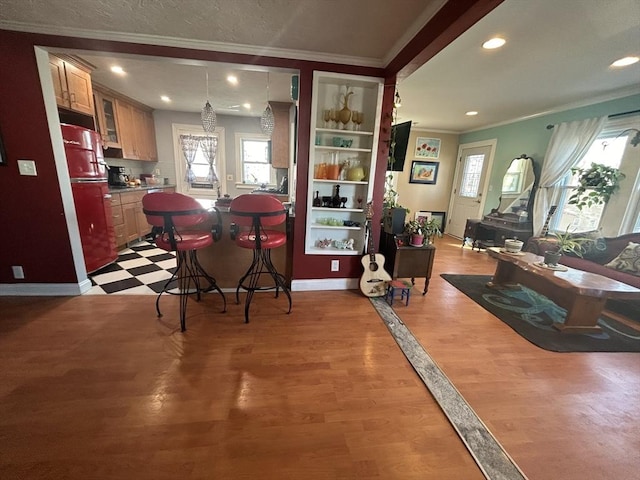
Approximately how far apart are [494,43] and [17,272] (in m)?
4.80

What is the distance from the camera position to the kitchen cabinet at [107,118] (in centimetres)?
368

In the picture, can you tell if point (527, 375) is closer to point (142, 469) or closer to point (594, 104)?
point (142, 469)

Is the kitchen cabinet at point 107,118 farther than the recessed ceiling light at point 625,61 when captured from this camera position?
Yes

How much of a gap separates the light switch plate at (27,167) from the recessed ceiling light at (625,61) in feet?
17.9

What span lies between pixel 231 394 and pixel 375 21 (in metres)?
2.62

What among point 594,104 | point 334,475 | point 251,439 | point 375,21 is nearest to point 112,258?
point 251,439

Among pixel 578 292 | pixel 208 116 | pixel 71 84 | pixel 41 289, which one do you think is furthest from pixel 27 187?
pixel 578 292

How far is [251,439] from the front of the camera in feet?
4.07

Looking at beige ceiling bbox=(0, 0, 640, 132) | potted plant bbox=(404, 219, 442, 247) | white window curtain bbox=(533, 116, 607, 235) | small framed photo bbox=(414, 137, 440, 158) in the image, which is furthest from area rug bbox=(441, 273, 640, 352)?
small framed photo bbox=(414, 137, 440, 158)

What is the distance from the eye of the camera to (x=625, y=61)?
239 centimetres

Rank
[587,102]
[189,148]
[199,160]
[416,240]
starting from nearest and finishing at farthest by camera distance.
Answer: [416,240] → [587,102] → [189,148] → [199,160]

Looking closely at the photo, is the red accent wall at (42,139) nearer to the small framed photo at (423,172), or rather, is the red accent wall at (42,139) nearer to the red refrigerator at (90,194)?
the red refrigerator at (90,194)

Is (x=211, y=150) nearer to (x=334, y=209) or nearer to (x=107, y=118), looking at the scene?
(x=107, y=118)

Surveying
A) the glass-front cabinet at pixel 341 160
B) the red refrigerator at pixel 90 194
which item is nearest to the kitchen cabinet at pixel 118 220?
the red refrigerator at pixel 90 194
